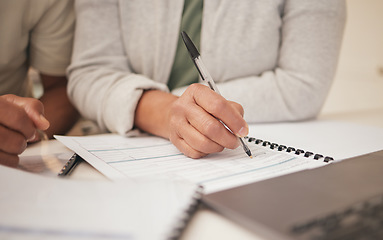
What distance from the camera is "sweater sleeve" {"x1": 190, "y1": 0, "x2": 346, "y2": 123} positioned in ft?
1.98

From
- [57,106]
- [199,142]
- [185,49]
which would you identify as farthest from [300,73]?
[57,106]

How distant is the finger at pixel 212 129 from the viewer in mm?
338

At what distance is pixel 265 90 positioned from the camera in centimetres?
61

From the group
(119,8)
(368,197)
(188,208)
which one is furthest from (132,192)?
(119,8)

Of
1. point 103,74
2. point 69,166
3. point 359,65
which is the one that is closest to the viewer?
point 69,166

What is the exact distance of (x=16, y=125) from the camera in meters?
0.34

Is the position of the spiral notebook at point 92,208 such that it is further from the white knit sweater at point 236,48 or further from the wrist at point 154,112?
the white knit sweater at point 236,48

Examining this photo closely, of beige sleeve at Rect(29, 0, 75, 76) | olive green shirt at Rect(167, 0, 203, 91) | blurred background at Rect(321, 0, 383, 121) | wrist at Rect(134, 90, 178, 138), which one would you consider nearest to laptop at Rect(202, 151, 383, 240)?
wrist at Rect(134, 90, 178, 138)

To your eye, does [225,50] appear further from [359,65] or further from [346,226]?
[359,65]

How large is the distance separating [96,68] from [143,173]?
41cm

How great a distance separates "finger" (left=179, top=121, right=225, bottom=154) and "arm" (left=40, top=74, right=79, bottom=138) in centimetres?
40

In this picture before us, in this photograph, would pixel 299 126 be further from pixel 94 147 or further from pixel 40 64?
pixel 40 64

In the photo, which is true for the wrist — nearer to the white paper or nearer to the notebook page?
A: the notebook page

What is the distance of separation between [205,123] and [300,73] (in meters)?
0.38
